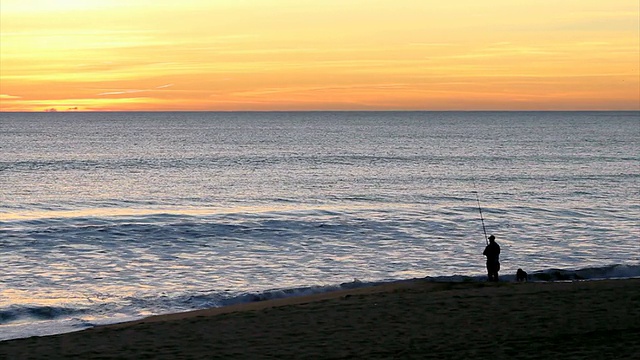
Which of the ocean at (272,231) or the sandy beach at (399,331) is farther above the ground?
the sandy beach at (399,331)

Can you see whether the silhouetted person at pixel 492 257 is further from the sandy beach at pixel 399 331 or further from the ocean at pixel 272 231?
the sandy beach at pixel 399 331

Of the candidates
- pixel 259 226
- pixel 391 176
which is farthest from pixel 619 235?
pixel 391 176

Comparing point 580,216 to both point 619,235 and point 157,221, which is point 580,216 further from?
point 157,221

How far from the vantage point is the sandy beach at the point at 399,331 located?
40.0ft

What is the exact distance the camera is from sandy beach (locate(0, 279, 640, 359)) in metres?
12.2

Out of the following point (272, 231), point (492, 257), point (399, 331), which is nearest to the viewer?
point (399, 331)

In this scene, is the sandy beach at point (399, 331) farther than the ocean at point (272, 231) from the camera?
No

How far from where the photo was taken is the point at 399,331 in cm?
1362

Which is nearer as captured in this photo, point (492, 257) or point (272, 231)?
point (492, 257)

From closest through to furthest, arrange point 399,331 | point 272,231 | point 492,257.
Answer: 1. point 399,331
2. point 492,257
3. point 272,231

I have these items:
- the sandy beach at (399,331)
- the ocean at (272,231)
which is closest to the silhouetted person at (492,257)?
the ocean at (272,231)

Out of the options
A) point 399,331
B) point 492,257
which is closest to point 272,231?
point 492,257

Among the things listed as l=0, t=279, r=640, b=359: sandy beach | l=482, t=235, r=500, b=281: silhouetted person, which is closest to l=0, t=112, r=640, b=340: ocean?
l=482, t=235, r=500, b=281: silhouetted person

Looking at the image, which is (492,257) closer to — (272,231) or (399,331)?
(399,331)
